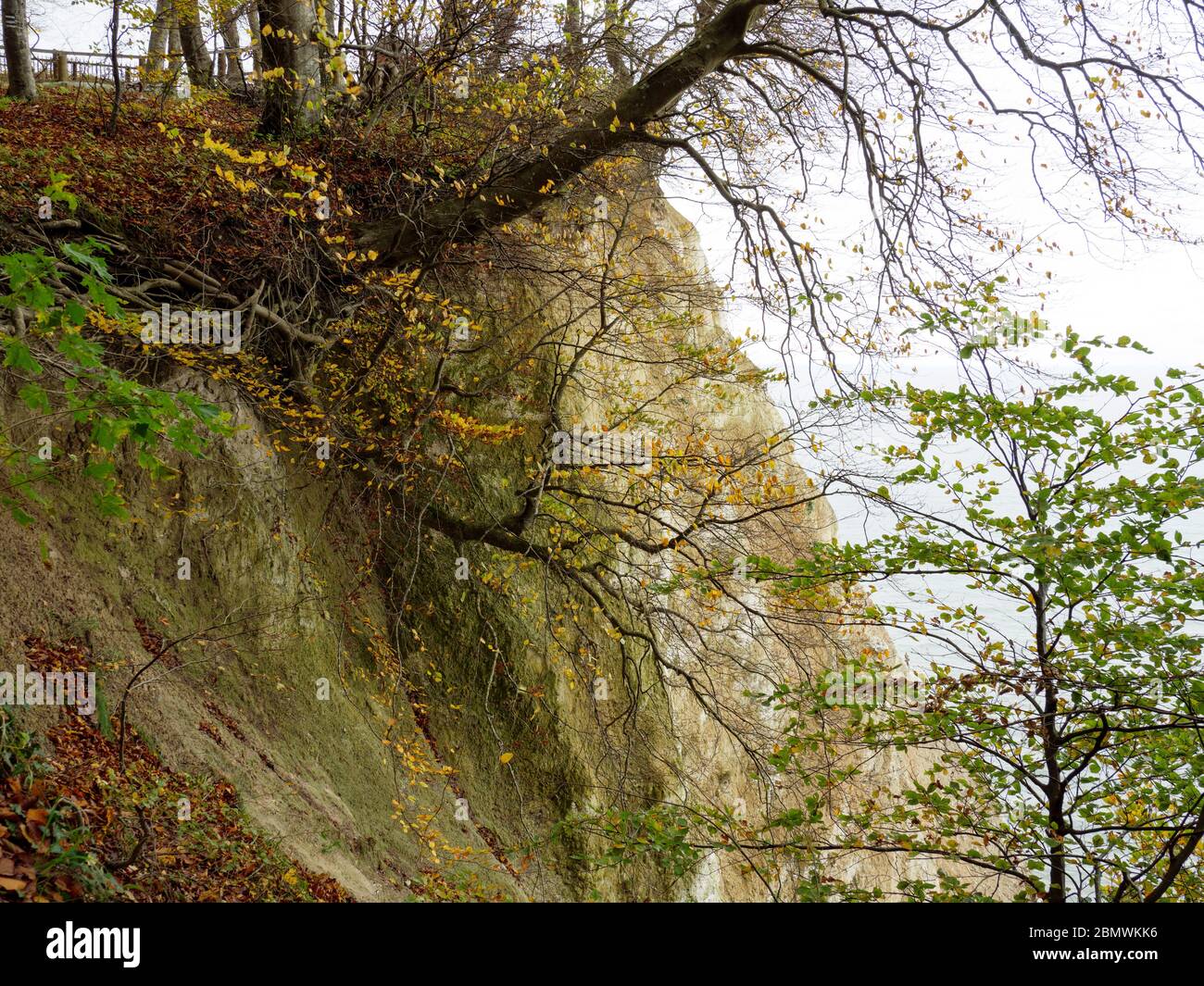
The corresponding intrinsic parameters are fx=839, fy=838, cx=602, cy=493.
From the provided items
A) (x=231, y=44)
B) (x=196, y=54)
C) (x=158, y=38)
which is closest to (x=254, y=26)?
(x=196, y=54)

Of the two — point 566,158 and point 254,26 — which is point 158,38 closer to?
point 254,26

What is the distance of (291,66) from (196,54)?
176 inches

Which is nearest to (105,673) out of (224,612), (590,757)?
(224,612)

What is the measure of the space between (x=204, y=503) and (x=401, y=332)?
8.98ft

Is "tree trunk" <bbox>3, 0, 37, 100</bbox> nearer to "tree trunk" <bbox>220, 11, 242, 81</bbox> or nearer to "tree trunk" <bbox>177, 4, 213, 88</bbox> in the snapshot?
"tree trunk" <bbox>177, 4, 213, 88</bbox>

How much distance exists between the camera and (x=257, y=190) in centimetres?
816

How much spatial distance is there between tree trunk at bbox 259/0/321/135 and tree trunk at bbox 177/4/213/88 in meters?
3.25

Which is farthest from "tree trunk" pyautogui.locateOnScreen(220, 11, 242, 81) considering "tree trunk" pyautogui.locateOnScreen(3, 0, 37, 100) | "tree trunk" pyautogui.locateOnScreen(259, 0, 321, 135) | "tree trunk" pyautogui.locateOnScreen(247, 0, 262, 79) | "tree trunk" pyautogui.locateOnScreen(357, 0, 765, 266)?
"tree trunk" pyautogui.locateOnScreen(357, 0, 765, 266)

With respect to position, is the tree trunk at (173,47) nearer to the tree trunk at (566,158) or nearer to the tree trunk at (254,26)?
the tree trunk at (254,26)

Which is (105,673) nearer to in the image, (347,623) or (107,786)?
(107,786)

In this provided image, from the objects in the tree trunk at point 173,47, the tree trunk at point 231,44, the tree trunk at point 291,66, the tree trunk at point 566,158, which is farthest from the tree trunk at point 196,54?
the tree trunk at point 566,158

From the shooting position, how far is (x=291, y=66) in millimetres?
8945
